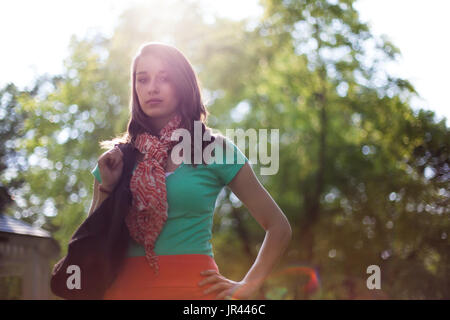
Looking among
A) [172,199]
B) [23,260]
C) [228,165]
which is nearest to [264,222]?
[228,165]

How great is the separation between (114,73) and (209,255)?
13865 mm

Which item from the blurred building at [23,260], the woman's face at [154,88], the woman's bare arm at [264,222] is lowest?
the blurred building at [23,260]

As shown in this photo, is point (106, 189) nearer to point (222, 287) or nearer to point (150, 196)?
point (150, 196)

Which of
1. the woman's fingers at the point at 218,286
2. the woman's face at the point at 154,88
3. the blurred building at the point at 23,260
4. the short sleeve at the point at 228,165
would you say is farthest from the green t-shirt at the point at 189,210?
the blurred building at the point at 23,260

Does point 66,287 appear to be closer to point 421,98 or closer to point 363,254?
point 421,98

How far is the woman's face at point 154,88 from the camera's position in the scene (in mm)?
2035

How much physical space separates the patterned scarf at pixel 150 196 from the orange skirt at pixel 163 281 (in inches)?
1.5

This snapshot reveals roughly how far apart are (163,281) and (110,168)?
19.7 inches

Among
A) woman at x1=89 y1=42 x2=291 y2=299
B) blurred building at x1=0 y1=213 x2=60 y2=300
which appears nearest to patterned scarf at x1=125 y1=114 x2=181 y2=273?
woman at x1=89 y1=42 x2=291 y2=299

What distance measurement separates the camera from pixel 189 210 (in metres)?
1.86

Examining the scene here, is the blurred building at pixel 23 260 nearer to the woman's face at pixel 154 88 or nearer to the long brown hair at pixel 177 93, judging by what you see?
the long brown hair at pixel 177 93

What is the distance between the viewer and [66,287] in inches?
68.3

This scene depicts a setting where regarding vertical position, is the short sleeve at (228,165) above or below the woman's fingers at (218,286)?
above
